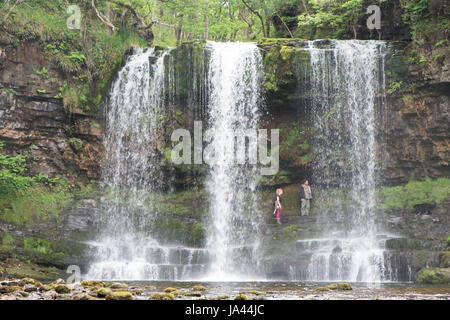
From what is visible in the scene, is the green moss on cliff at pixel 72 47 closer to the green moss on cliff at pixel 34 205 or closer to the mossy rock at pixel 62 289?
the green moss on cliff at pixel 34 205

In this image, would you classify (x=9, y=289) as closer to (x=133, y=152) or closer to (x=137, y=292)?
(x=137, y=292)

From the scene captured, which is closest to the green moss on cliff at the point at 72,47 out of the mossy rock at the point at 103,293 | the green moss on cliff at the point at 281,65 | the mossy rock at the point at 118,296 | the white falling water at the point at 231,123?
the white falling water at the point at 231,123

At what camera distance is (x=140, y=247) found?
1738 cm

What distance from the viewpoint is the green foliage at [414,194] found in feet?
58.6

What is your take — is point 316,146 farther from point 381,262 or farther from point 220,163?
point 381,262

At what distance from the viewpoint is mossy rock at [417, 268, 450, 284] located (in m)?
13.5

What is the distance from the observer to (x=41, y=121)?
61.5 feet

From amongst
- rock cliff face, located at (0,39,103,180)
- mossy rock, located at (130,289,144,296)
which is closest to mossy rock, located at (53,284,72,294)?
mossy rock, located at (130,289,144,296)

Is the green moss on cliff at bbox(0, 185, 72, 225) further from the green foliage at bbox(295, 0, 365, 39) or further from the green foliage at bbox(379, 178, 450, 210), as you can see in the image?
the green foliage at bbox(379, 178, 450, 210)

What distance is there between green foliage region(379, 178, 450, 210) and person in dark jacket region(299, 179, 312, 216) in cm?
274

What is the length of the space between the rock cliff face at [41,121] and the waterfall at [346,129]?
8974 mm

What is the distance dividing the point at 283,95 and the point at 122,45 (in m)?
7.59

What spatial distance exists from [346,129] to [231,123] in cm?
454

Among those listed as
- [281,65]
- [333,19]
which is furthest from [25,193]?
[333,19]
